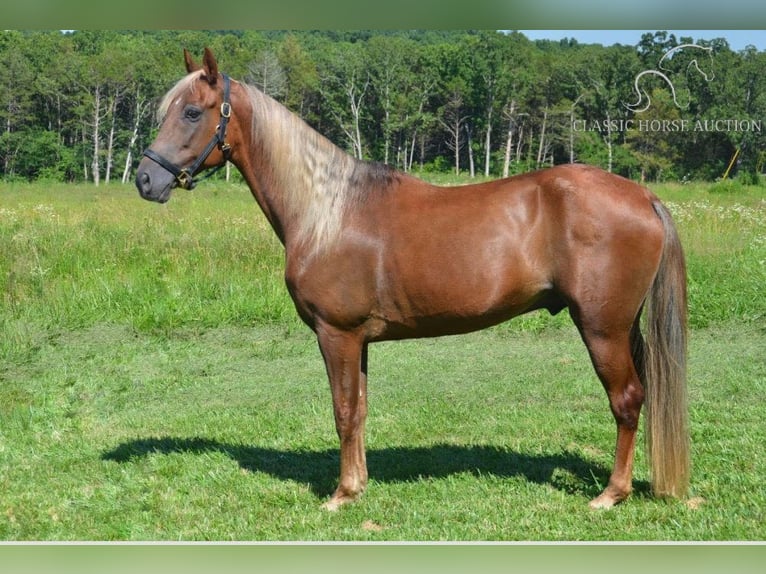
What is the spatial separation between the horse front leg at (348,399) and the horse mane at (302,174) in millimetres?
540

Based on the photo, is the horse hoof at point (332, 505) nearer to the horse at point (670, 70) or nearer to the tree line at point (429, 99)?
the tree line at point (429, 99)

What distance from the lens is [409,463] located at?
4.84m

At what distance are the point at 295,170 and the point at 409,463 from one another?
1.93 m

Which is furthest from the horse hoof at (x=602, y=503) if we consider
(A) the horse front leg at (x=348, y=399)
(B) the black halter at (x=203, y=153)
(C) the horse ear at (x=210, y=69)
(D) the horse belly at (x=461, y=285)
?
(C) the horse ear at (x=210, y=69)

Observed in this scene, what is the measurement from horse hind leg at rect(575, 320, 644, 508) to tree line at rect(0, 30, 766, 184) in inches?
339

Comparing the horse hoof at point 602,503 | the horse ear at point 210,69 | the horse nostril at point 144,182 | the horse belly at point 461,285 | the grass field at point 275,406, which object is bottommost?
the grass field at point 275,406

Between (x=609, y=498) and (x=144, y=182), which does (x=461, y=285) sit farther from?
(x=144, y=182)

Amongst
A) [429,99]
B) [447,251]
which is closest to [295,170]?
[447,251]

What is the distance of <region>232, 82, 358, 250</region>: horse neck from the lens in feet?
13.3

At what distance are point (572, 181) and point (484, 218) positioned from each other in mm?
456

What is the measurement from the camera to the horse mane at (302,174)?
4039 millimetres

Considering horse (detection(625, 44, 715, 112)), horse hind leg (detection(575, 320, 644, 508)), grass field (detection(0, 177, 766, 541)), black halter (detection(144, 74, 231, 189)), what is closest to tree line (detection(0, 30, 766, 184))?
horse (detection(625, 44, 715, 112))

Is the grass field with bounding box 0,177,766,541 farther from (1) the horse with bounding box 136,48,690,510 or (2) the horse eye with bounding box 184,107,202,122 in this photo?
(2) the horse eye with bounding box 184,107,202,122

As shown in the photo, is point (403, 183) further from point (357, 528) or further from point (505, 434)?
point (505, 434)
